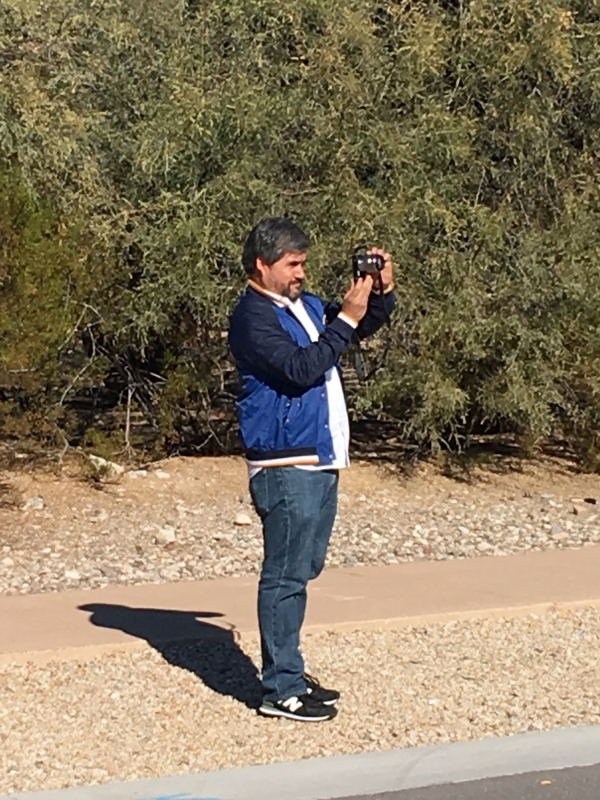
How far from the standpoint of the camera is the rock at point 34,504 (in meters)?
9.90

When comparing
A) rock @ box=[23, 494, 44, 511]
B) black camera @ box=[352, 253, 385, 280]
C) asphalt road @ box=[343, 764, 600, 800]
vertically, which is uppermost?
black camera @ box=[352, 253, 385, 280]

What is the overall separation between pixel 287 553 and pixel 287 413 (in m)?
0.55

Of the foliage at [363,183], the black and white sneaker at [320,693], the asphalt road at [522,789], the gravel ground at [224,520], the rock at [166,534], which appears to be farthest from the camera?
the foliage at [363,183]

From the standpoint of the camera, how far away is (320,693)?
547 cm

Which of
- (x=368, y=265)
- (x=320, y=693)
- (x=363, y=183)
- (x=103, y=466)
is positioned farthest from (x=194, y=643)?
(x=363, y=183)

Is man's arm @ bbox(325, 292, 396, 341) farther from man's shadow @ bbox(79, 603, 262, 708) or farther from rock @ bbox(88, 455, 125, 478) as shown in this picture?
rock @ bbox(88, 455, 125, 478)

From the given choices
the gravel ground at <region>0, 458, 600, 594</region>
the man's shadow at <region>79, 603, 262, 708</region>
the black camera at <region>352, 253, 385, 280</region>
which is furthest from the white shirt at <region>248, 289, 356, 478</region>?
the gravel ground at <region>0, 458, 600, 594</region>

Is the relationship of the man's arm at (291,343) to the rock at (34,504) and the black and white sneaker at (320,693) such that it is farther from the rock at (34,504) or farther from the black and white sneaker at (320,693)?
the rock at (34,504)

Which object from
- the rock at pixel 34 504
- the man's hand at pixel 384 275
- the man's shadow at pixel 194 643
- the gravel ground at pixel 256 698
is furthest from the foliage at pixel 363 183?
the man's hand at pixel 384 275

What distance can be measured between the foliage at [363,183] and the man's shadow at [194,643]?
3369mm

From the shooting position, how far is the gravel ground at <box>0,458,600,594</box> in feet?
28.2

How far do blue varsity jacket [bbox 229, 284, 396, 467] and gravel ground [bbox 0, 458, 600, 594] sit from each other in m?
3.24

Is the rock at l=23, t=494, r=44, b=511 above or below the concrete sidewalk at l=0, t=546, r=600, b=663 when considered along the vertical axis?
below

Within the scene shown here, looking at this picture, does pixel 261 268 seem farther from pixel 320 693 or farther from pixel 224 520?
pixel 224 520
